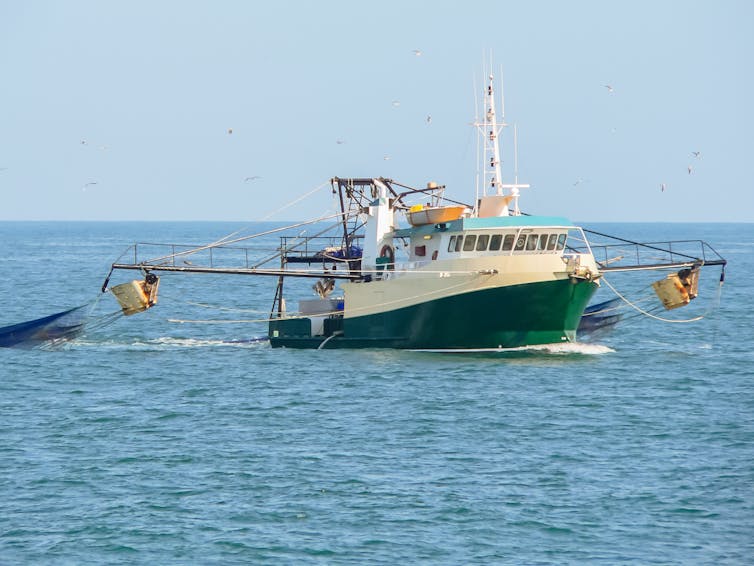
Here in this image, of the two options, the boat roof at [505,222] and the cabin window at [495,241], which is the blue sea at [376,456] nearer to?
the cabin window at [495,241]

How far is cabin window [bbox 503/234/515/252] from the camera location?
49375 millimetres

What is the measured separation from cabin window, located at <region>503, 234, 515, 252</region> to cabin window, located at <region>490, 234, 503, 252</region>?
0.66ft

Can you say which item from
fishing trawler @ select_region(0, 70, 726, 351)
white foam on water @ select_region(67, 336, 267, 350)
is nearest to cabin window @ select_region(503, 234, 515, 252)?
fishing trawler @ select_region(0, 70, 726, 351)

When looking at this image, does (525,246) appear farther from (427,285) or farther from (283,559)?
(283,559)

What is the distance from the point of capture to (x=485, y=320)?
163 feet

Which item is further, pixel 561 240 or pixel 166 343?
pixel 166 343

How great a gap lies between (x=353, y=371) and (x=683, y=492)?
20112 millimetres

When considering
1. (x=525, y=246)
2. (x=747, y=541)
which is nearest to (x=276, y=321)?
(x=525, y=246)

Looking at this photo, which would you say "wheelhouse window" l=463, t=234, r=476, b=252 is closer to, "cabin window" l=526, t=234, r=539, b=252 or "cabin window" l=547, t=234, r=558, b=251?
"cabin window" l=526, t=234, r=539, b=252

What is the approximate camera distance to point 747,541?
2667cm

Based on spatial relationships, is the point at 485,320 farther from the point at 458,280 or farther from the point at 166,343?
the point at 166,343

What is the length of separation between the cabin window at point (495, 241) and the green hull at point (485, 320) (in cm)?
215

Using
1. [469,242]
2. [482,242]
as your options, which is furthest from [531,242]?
[469,242]

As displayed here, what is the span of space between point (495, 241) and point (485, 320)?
3.19 m
